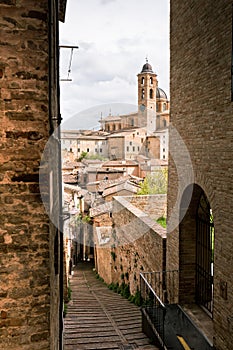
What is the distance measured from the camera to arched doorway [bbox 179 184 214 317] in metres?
7.77

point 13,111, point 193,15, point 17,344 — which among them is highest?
point 193,15

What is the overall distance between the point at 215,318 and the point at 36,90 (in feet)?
17.1

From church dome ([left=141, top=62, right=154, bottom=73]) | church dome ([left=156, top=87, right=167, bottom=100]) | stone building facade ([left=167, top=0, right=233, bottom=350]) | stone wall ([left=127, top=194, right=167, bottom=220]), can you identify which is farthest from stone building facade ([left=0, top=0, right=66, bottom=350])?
church dome ([left=156, top=87, right=167, bottom=100])

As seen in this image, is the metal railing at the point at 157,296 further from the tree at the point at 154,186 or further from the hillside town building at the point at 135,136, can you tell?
the hillside town building at the point at 135,136

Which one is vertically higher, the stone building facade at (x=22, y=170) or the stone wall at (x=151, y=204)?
the stone building facade at (x=22, y=170)

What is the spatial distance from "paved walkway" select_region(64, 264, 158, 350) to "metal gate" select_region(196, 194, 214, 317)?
164 centimetres

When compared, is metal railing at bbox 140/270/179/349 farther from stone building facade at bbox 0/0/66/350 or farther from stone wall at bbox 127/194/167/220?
stone wall at bbox 127/194/167/220

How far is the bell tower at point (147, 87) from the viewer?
177 feet

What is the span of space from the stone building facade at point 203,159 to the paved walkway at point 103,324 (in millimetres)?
1515

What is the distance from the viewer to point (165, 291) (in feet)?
28.8

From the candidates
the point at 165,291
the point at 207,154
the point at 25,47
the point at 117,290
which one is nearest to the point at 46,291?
the point at 25,47

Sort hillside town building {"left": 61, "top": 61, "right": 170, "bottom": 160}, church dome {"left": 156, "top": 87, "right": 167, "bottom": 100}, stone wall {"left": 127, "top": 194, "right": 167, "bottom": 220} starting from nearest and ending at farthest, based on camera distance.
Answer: stone wall {"left": 127, "top": 194, "right": 167, "bottom": 220} → hillside town building {"left": 61, "top": 61, "right": 170, "bottom": 160} → church dome {"left": 156, "top": 87, "right": 167, "bottom": 100}

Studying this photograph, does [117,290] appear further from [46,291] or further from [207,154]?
[46,291]

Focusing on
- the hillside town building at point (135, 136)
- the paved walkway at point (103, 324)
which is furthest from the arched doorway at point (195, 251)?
the hillside town building at point (135, 136)
